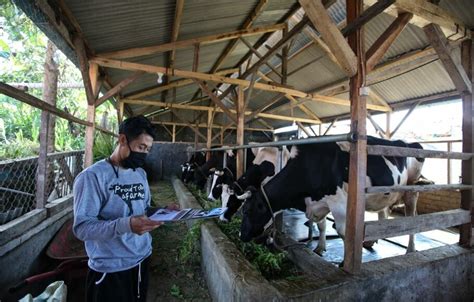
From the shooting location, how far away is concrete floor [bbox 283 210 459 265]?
3527 mm

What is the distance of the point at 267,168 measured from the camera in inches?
155

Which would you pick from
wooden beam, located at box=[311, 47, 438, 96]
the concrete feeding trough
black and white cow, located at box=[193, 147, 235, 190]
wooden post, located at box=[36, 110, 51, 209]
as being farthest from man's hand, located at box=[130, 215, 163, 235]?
black and white cow, located at box=[193, 147, 235, 190]

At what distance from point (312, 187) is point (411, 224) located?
112cm

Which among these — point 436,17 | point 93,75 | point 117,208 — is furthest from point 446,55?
point 93,75

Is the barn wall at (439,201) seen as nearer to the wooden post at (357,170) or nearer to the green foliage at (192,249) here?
the wooden post at (357,170)

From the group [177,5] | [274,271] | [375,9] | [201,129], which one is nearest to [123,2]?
[177,5]

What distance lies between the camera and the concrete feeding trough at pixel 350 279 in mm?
1646

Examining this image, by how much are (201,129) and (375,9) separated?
12.9 metres

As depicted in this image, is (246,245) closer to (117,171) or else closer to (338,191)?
(338,191)

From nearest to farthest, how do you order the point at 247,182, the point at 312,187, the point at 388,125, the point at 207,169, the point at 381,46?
the point at 381,46 → the point at 312,187 → the point at 247,182 → the point at 207,169 → the point at 388,125

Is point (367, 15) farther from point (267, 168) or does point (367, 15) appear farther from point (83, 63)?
point (83, 63)

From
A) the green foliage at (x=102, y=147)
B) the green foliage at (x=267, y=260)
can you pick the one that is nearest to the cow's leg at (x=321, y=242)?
the green foliage at (x=267, y=260)

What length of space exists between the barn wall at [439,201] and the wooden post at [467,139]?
417 centimetres

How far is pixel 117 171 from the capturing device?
1444 mm
